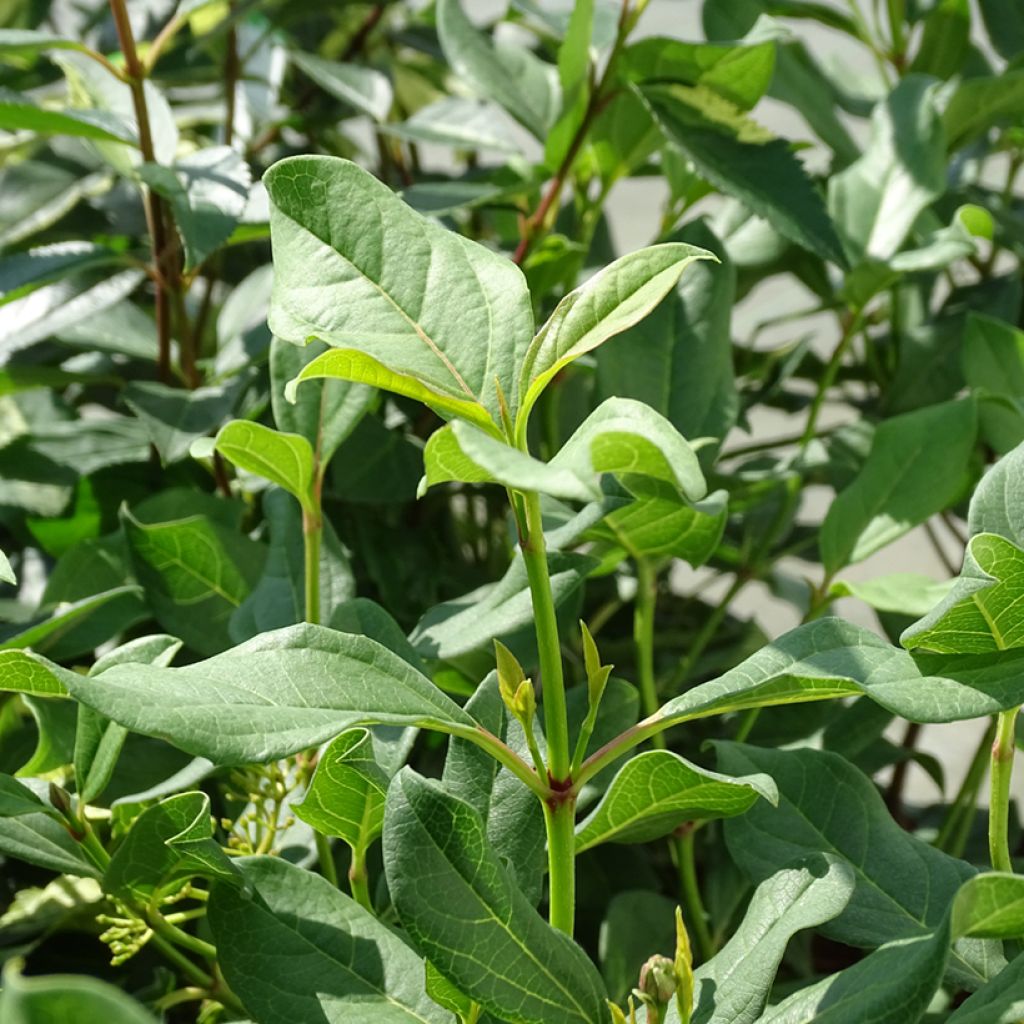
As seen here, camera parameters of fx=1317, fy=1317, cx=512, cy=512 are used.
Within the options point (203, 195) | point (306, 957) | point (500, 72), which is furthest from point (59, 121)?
point (306, 957)

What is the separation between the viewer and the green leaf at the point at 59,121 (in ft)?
1.23

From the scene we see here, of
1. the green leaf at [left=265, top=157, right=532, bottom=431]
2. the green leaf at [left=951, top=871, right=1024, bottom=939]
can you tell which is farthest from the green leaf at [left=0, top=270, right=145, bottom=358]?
the green leaf at [left=951, top=871, right=1024, bottom=939]

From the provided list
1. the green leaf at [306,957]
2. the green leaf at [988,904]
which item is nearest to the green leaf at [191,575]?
the green leaf at [306,957]

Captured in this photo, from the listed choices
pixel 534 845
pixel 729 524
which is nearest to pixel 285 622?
pixel 534 845

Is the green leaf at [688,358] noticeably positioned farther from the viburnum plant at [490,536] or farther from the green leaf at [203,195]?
the green leaf at [203,195]

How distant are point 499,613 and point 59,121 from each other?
0.20 metres

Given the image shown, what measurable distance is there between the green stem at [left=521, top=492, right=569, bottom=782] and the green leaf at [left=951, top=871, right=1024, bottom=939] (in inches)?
2.7

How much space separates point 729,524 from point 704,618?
0.16 ft

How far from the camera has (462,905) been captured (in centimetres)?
21

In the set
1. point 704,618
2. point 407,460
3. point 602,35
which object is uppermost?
point 602,35

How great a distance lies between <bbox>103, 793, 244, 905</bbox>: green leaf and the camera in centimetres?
24

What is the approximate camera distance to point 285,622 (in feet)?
1.04

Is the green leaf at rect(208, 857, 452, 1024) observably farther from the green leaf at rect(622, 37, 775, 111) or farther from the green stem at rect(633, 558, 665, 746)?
the green leaf at rect(622, 37, 775, 111)

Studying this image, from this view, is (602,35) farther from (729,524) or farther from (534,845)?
(534,845)
